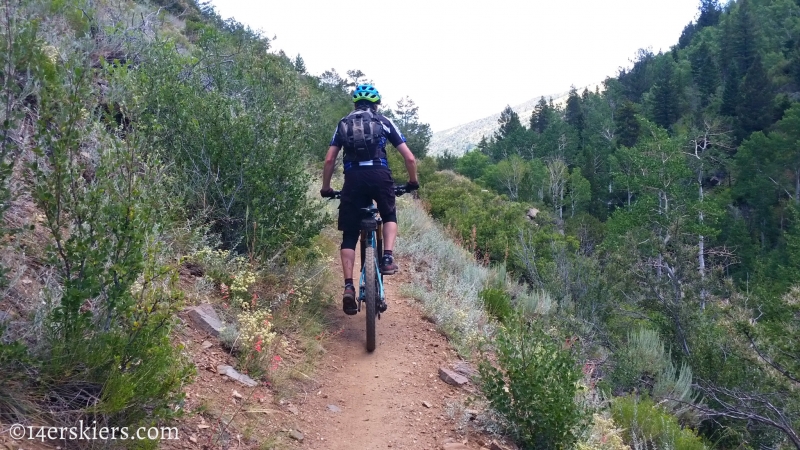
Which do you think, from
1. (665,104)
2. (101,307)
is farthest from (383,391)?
(665,104)

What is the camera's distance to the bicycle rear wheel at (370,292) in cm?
451

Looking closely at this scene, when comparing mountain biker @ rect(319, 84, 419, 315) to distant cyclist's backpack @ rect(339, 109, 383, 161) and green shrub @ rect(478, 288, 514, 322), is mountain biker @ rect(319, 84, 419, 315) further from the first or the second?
green shrub @ rect(478, 288, 514, 322)

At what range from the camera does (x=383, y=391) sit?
13.6 feet

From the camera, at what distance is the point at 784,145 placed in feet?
122

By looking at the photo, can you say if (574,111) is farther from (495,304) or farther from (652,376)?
(495,304)

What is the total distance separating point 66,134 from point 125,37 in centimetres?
552

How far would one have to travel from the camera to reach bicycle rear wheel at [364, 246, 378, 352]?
14.8 ft

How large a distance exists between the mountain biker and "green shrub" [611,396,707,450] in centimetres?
227

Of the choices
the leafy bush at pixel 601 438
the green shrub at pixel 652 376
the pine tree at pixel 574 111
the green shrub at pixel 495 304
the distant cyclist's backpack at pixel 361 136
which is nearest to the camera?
the leafy bush at pixel 601 438

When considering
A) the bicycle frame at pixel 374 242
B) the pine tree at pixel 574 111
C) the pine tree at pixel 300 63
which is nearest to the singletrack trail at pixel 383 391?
the bicycle frame at pixel 374 242

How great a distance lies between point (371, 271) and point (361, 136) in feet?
3.59

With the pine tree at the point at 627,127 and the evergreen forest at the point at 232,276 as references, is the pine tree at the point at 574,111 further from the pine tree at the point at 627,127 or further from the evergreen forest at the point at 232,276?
the evergreen forest at the point at 232,276

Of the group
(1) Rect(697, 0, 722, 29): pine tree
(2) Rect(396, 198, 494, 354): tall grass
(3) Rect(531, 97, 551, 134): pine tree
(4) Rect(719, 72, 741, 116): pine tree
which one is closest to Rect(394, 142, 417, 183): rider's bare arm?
(2) Rect(396, 198, 494, 354): tall grass

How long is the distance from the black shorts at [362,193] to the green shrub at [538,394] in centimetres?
158
